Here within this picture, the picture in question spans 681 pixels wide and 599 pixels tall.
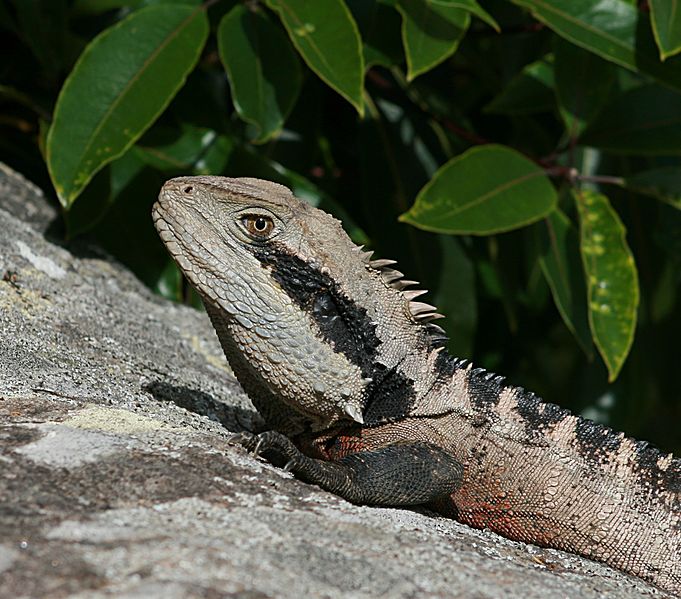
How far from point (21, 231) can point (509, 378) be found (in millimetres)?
3413

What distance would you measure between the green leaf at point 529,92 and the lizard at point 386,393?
1.84 metres

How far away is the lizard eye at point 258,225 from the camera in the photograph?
3408 millimetres

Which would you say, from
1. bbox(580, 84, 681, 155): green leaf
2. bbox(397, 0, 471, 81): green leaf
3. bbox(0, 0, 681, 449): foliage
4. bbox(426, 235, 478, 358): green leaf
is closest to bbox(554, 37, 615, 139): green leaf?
bbox(0, 0, 681, 449): foliage

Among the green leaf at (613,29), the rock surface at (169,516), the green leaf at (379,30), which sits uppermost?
the green leaf at (613,29)

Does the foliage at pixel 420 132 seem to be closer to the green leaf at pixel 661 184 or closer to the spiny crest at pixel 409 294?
the green leaf at pixel 661 184

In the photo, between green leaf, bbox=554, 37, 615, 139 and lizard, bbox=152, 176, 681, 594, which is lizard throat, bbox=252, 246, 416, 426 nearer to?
lizard, bbox=152, 176, 681, 594

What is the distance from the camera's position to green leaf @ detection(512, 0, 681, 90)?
14.8 feet

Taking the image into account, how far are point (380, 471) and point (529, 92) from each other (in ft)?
8.55

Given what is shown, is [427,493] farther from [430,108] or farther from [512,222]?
[430,108]

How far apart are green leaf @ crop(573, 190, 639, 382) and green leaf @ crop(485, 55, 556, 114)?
1.81 feet

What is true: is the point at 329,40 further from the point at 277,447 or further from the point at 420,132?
the point at 277,447

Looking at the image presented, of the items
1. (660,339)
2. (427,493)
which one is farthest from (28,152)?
(660,339)

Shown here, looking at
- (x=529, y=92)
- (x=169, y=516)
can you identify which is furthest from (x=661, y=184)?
(x=169, y=516)

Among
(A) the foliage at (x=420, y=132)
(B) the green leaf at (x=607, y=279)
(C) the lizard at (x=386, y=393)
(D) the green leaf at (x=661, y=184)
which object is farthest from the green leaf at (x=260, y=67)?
(D) the green leaf at (x=661, y=184)
